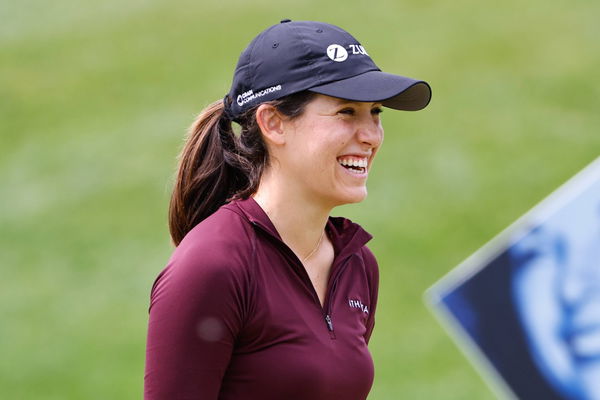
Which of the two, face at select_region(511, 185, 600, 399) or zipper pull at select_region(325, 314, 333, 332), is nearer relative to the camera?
zipper pull at select_region(325, 314, 333, 332)

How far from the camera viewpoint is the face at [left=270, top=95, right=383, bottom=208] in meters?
2.78

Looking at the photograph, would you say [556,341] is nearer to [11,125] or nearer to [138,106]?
[138,106]

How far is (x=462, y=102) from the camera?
10.0 metres

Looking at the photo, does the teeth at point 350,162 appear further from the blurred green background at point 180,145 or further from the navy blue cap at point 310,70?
the blurred green background at point 180,145

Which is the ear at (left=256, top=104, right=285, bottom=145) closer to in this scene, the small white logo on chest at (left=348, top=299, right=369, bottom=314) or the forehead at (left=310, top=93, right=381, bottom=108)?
the forehead at (left=310, top=93, right=381, bottom=108)

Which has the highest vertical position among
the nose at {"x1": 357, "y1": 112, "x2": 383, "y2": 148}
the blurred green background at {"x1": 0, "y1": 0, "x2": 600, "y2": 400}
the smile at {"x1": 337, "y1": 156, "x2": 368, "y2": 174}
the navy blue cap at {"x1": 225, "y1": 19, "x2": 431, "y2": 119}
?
the blurred green background at {"x1": 0, "y1": 0, "x2": 600, "y2": 400}

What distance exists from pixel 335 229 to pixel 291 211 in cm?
27

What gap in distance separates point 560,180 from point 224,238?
6826 millimetres

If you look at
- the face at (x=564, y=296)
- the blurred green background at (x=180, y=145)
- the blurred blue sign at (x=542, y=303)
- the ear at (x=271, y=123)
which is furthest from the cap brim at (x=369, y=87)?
the blurred green background at (x=180, y=145)

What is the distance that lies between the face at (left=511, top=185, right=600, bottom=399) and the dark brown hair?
10.9 ft

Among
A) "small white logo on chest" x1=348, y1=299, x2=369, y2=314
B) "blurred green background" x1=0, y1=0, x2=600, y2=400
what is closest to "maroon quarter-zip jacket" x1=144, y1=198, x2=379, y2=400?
"small white logo on chest" x1=348, y1=299, x2=369, y2=314

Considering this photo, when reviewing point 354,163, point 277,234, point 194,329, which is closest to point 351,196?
point 354,163

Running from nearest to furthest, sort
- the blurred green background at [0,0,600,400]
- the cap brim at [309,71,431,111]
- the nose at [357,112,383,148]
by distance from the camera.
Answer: the cap brim at [309,71,431,111] < the nose at [357,112,383,148] < the blurred green background at [0,0,600,400]

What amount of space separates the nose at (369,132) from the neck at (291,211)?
21cm
